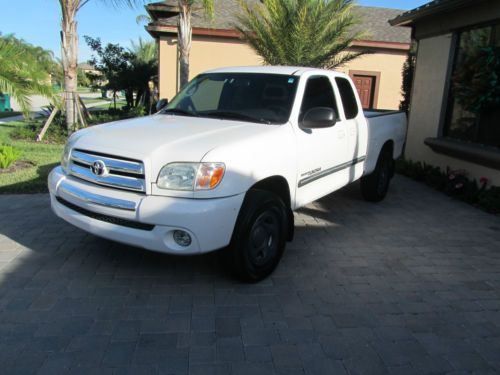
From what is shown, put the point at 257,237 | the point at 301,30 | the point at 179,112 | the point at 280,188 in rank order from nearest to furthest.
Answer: the point at 257,237 < the point at 280,188 < the point at 179,112 < the point at 301,30

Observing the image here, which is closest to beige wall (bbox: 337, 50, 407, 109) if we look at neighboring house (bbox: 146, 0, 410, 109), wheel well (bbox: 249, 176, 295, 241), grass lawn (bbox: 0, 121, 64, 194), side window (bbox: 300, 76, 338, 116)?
neighboring house (bbox: 146, 0, 410, 109)

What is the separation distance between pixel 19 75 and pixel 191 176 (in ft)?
22.3

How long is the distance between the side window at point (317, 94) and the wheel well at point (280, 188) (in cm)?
84

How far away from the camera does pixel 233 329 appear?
316cm

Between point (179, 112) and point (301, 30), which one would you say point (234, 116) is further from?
point (301, 30)

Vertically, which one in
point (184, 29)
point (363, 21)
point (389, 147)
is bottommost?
point (389, 147)

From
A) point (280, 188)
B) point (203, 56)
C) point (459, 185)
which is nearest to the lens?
point (280, 188)

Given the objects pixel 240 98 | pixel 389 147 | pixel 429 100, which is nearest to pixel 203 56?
pixel 429 100

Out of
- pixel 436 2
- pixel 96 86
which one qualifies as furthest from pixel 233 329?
pixel 96 86

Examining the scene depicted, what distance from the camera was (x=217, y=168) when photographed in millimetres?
3264

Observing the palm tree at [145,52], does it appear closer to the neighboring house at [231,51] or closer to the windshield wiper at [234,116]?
the neighboring house at [231,51]

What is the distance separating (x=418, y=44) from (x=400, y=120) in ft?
10.9

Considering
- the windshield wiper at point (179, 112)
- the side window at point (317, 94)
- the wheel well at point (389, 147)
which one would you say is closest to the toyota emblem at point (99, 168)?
the windshield wiper at point (179, 112)

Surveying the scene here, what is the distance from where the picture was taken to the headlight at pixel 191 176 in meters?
3.23
